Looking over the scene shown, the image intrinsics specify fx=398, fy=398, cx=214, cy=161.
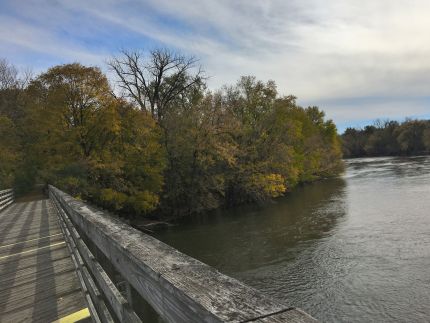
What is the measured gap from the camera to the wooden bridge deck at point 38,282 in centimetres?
466

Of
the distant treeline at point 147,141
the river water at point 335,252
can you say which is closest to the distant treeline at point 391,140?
the distant treeline at point 147,141

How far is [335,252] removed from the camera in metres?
17.4

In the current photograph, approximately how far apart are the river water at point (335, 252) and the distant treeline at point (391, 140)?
9404cm

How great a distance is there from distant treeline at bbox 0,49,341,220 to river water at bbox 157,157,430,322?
504cm

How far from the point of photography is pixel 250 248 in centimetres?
1972

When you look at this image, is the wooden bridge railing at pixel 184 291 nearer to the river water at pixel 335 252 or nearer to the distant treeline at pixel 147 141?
the river water at pixel 335 252

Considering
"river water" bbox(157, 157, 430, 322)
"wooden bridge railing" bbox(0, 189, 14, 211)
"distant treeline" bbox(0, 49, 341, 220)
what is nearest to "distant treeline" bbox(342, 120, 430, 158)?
"distant treeline" bbox(0, 49, 341, 220)

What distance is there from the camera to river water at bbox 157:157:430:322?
12.2 meters

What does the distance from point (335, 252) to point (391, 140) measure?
4849 inches

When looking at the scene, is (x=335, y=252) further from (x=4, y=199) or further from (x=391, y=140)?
(x=391, y=140)

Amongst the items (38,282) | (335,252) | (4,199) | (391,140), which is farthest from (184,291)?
(391,140)

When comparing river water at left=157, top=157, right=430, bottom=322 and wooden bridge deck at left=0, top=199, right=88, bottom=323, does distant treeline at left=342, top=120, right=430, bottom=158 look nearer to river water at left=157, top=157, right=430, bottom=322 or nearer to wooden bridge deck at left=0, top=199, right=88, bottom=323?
river water at left=157, top=157, right=430, bottom=322

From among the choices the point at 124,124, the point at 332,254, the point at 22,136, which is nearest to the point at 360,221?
the point at 332,254

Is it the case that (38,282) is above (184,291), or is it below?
below
